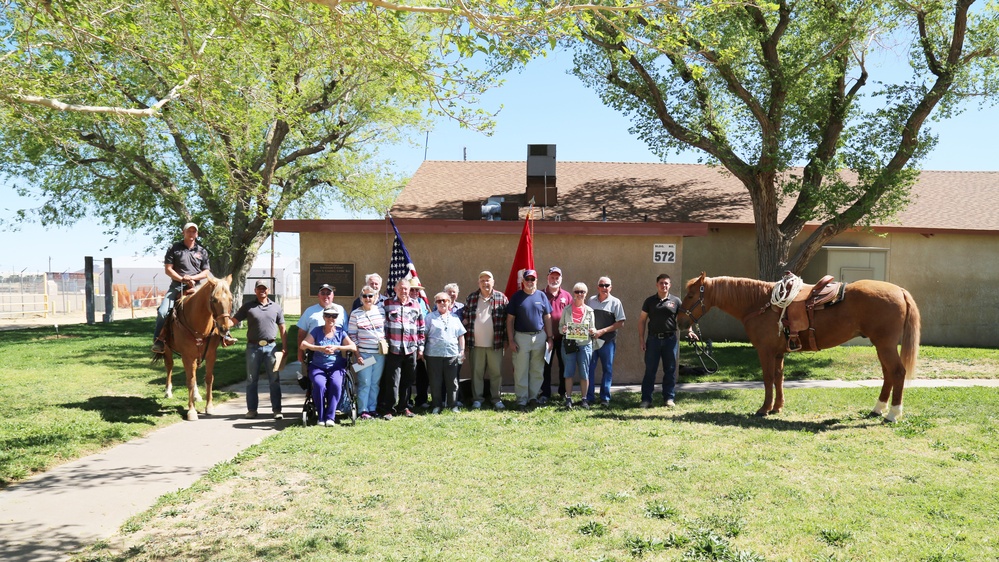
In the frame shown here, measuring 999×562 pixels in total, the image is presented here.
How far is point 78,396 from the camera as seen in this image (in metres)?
10.1

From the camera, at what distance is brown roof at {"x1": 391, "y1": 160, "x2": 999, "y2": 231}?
58.3 ft

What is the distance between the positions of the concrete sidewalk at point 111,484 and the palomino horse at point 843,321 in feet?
18.2

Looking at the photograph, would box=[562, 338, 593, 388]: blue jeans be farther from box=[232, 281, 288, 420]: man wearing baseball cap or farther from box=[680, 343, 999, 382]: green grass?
box=[232, 281, 288, 420]: man wearing baseball cap

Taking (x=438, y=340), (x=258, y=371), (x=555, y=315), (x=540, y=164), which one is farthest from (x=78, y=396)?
(x=540, y=164)

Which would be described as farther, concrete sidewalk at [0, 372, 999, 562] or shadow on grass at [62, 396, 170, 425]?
shadow on grass at [62, 396, 170, 425]

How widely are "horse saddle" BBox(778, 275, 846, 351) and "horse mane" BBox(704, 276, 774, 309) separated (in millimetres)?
448

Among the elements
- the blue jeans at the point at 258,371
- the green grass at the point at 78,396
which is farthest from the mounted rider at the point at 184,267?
the blue jeans at the point at 258,371

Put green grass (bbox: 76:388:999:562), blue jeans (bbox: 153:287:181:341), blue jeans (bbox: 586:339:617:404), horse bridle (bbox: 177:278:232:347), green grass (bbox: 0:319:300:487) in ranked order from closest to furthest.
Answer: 1. green grass (bbox: 76:388:999:562)
2. green grass (bbox: 0:319:300:487)
3. horse bridle (bbox: 177:278:232:347)
4. blue jeans (bbox: 153:287:181:341)
5. blue jeans (bbox: 586:339:617:404)

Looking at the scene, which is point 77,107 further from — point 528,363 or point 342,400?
point 528,363

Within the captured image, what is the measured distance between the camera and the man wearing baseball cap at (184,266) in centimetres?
945

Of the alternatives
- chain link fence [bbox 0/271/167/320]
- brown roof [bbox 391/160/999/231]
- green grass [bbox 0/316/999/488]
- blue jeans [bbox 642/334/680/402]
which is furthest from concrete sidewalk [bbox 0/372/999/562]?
chain link fence [bbox 0/271/167/320]

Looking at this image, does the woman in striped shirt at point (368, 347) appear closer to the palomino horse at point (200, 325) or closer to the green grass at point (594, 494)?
the green grass at point (594, 494)

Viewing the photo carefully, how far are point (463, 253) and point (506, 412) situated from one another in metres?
3.32

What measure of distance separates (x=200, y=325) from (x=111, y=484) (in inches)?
128
